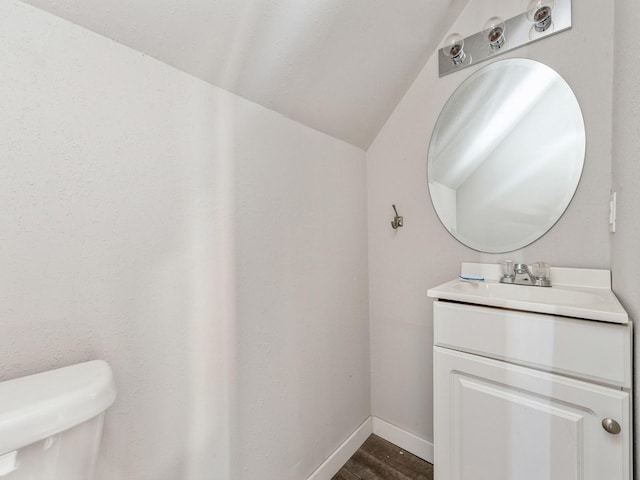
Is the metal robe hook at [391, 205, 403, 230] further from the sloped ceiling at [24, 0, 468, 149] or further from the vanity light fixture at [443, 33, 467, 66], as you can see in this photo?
the vanity light fixture at [443, 33, 467, 66]

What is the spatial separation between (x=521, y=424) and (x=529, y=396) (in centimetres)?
9

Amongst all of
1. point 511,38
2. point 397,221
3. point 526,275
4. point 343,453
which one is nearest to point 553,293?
point 526,275

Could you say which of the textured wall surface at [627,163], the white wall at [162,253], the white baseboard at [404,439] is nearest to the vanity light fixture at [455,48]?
the textured wall surface at [627,163]

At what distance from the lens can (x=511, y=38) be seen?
1.11 meters

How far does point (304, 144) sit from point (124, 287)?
2.68 ft

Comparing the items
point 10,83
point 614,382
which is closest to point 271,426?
point 614,382

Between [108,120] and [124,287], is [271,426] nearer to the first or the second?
[124,287]

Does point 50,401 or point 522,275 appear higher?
point 522,275

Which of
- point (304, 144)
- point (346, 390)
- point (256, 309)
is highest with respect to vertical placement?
point (304, 144)

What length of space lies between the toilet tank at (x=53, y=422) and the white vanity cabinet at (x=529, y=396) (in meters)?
0.93

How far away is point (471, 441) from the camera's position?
90 centimetres

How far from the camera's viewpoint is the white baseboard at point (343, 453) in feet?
3.97

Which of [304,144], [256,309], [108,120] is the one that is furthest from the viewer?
[304,144]

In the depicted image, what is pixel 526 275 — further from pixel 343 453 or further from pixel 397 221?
pixel 343 453
